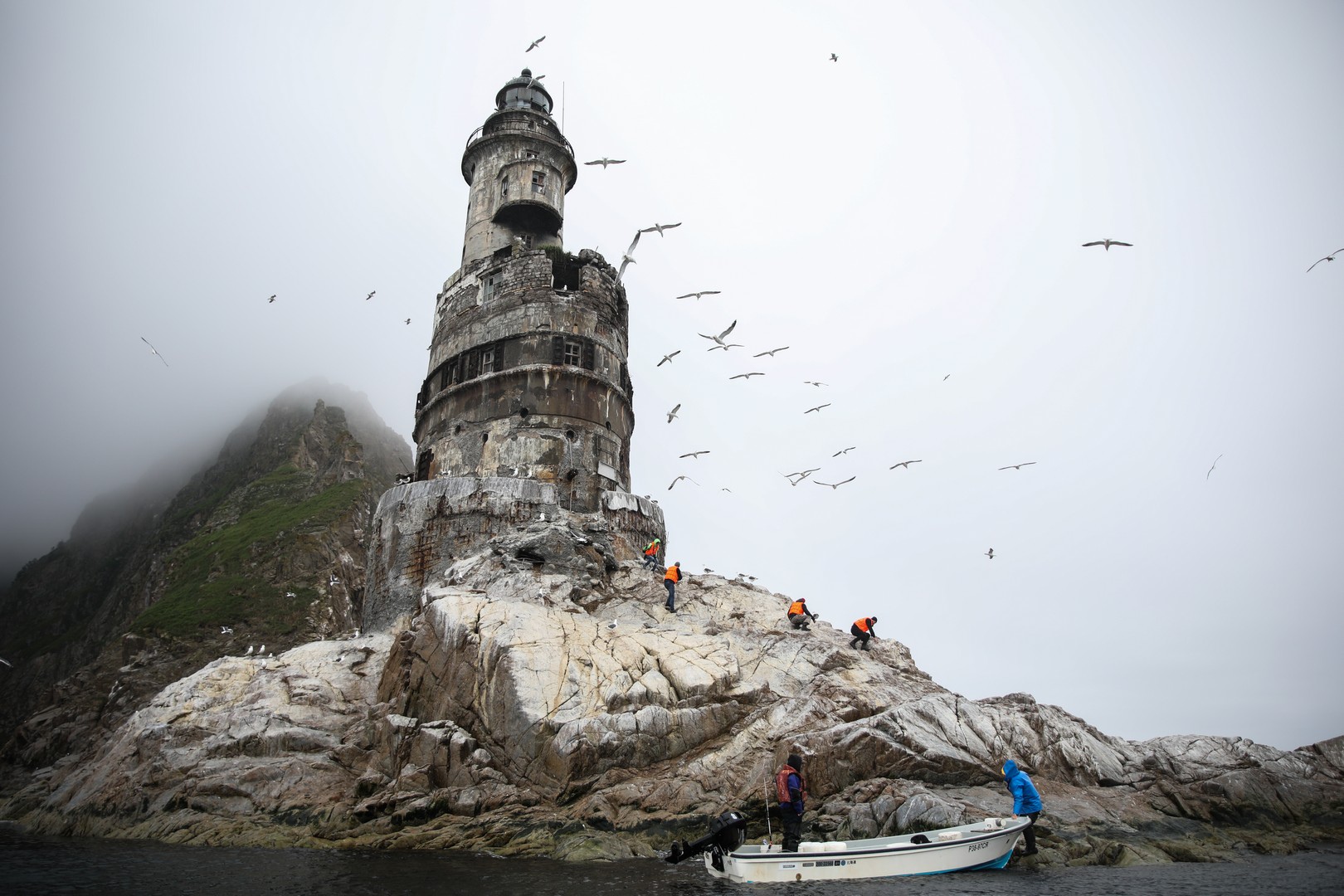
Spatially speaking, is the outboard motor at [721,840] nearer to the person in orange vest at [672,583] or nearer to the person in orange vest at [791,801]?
the person in orange vest at [791,801]

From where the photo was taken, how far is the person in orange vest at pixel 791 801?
16.2 meters

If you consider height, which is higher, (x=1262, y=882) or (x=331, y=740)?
(x=331, y=740)

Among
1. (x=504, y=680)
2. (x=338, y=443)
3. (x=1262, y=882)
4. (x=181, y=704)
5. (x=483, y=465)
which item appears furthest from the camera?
(x=338, y=443)

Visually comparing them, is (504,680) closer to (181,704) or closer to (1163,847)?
(181,704)

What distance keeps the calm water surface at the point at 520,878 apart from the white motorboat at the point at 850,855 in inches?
8.3

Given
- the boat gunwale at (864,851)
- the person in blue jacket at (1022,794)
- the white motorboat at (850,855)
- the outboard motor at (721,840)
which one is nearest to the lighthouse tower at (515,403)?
the outboard motor at (721,840)

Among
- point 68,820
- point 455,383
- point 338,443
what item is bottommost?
point 68,820

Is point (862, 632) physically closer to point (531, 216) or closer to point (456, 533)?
point (456, 533)

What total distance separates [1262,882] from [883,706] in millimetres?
8608

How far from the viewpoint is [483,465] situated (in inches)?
1340

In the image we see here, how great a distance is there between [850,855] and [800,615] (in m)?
11.5

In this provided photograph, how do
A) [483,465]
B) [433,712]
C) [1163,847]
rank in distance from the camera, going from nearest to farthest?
[1163,847], [433,712], [483,465]

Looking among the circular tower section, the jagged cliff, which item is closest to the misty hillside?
the circular tower section

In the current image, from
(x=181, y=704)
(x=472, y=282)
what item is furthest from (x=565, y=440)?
(x=181, y=704)
